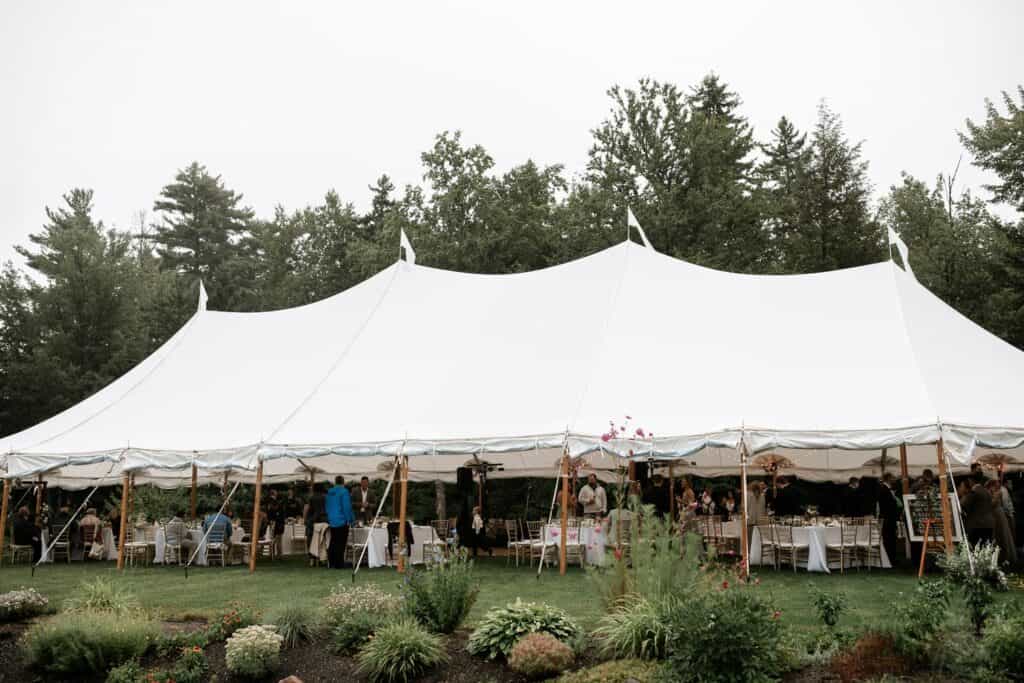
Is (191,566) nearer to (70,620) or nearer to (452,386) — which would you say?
(452,386)

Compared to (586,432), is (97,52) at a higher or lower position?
higher

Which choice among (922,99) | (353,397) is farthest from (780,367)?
(922,99)

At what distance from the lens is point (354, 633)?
331 inches

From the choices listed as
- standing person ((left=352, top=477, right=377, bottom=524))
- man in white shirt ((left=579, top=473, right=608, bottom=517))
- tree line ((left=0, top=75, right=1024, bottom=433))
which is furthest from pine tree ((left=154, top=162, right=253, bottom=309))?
man in white shirt ((left=579, top=473, right=608, bottom=517))

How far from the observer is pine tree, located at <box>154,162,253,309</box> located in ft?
139

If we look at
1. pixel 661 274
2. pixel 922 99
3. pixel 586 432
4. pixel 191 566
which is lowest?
pixel 191 566

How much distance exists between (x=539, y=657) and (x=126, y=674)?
389 cm

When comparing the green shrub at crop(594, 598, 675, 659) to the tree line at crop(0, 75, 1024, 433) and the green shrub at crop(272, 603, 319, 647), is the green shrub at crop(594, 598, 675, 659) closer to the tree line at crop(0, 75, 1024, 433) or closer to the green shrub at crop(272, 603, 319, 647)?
the green shrub at crop(272, 603, 319, 647)

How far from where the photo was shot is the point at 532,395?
13.6m

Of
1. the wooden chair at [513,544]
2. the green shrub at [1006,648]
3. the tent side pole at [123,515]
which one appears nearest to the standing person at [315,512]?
the tent side pole at [123,515]

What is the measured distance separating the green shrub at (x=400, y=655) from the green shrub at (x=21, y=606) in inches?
205

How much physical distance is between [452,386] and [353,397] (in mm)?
1720

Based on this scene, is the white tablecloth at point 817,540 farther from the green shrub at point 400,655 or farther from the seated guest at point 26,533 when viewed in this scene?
the seated guest at point 26,533

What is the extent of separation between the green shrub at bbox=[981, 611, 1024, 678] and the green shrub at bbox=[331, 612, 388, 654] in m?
5.12
